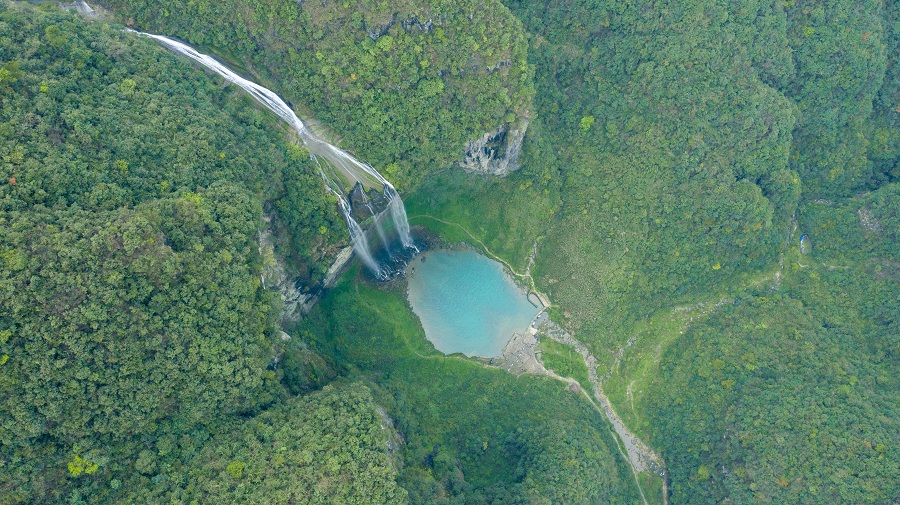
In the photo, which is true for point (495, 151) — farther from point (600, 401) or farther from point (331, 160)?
point (600, 401)

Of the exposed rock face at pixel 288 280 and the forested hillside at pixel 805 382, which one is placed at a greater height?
the forested hillside at pixel 805 382

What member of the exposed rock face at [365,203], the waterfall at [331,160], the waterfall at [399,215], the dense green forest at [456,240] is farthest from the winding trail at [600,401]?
the waterfall at [331,160]

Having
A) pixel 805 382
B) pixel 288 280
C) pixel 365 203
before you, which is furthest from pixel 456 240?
pixel 805 382

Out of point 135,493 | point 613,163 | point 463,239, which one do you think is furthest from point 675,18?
point 135,493

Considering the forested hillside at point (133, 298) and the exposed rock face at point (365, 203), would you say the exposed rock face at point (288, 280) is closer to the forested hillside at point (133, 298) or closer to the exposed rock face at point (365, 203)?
the forested hillside at point (133, 298)

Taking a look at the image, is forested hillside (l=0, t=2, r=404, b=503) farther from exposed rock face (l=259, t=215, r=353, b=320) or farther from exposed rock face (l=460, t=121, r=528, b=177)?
exposed rock face (l=460, t=121, r=528, b=177)

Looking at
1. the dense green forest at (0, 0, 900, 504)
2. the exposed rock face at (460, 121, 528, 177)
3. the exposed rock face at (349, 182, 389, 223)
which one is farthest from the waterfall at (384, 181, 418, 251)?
the exposed rock face at (460, 121, 528, 177)

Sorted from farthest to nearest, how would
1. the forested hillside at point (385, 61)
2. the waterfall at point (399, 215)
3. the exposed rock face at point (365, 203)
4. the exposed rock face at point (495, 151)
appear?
the exposed rock face at point (495, 151) → the waterfall at point (399, 215) → the exposed rock face at point (365, 203) → the forested hillside at point (385, 61)
